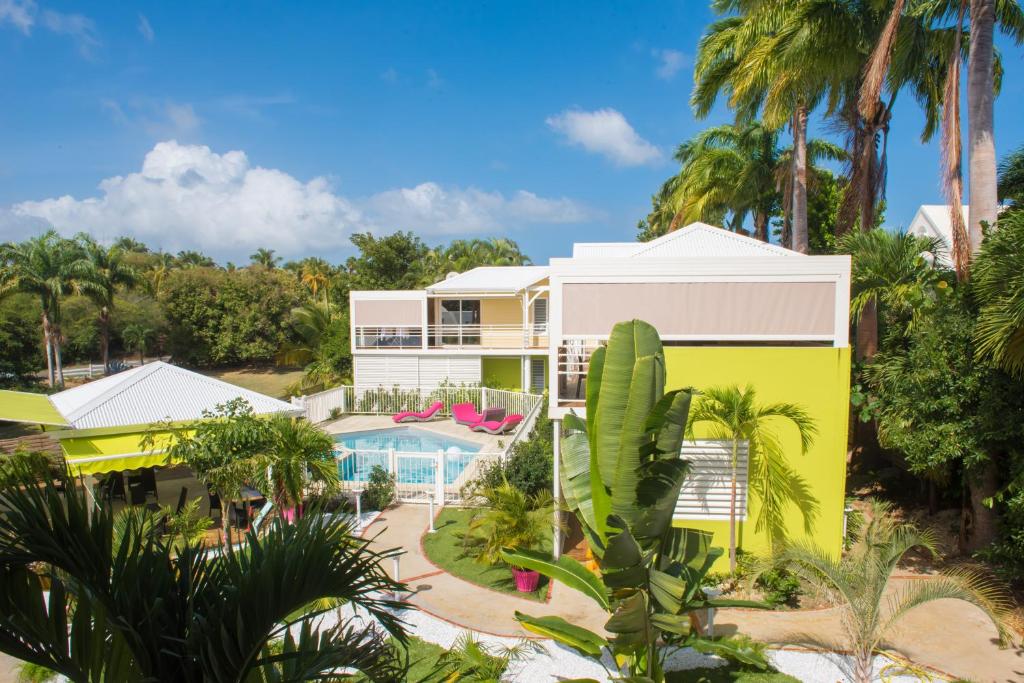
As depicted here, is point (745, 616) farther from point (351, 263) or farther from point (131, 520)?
point (351, 263)

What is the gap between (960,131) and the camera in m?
10.0

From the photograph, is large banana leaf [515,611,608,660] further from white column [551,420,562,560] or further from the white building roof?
the white building roof

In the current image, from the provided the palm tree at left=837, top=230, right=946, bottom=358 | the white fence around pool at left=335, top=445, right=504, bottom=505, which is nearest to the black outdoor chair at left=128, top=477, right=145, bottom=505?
the white fence around pool at left=335, top=445, right=504, bottom=505

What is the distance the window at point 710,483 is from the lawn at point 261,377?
102 feet

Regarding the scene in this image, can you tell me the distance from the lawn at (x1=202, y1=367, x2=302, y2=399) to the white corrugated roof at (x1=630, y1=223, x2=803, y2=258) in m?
28.5

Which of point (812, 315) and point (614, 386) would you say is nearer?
point (614, 386)

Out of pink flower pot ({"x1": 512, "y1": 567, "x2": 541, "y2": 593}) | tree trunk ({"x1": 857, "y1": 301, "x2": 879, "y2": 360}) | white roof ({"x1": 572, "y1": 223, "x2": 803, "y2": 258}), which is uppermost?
white roof ({"x1": 572, "y1": 223, "x2": 803, "y2": 258})

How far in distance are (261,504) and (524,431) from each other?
7.42 meters

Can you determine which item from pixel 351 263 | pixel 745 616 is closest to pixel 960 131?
pixel 745 616

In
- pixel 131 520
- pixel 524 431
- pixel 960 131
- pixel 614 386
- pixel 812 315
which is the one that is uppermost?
pixel 960 131

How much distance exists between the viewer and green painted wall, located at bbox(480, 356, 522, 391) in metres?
25.9

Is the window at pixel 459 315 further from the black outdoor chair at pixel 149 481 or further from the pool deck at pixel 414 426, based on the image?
the black outdoor chair at pixel 149 481

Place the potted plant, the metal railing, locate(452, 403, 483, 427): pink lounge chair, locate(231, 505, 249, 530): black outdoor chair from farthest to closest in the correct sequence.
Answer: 1. the metal railing
2. locate(452, 403, 483, 427): pink lounge chair
3. locate(231, 505, 249, 530): black outdoor chair
4. the potted plant

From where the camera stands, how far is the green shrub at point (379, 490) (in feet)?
41.9
